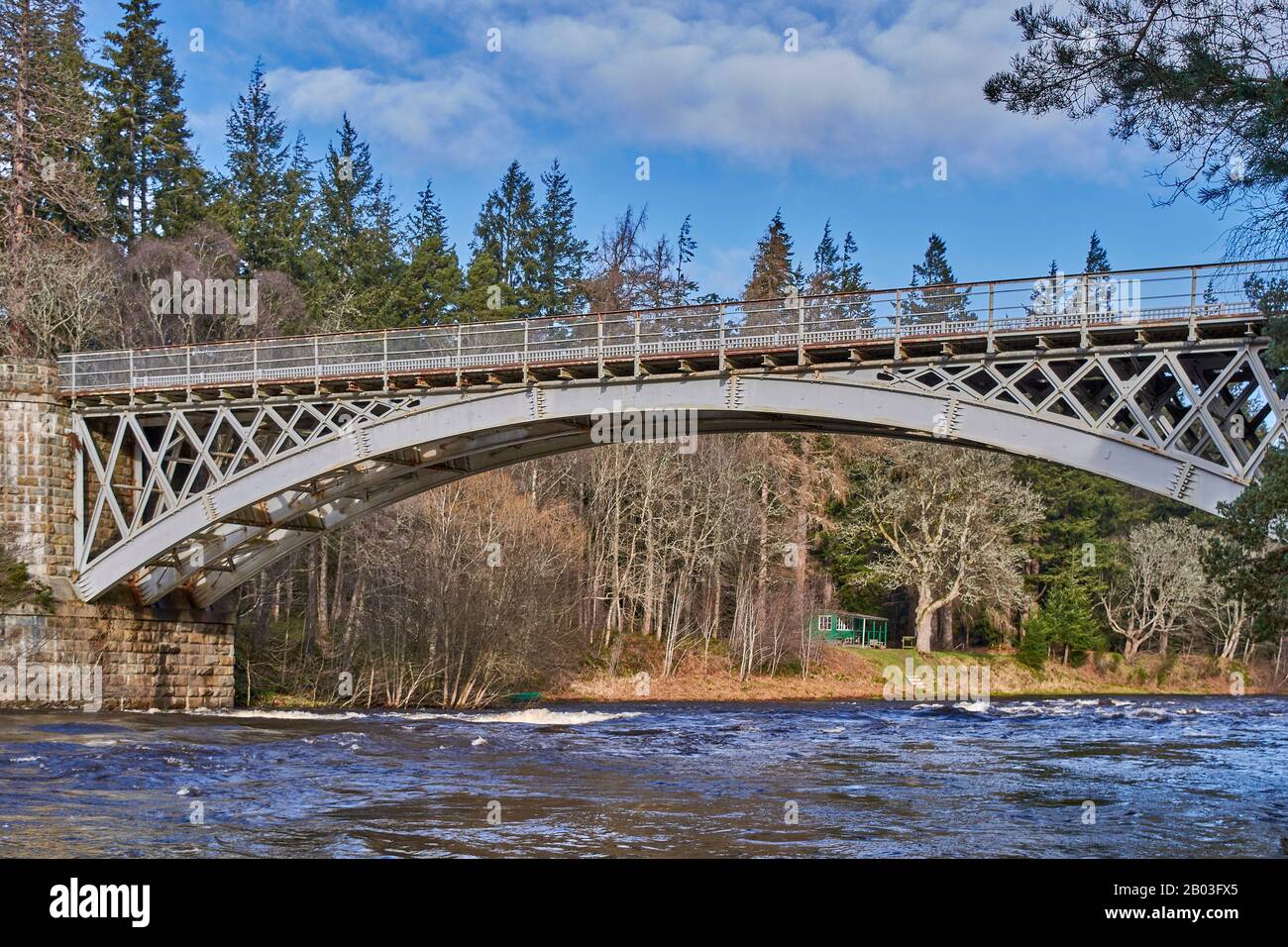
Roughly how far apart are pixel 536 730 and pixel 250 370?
1197cm

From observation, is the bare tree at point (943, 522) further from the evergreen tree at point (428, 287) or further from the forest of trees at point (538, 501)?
the evergreen tree at point (428, 287)

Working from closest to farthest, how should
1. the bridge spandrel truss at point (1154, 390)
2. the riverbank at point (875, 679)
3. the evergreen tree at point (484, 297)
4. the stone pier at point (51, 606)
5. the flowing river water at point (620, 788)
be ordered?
the flowing river water at point (620, 788), the bridge spandrel truss at point (1154, 390), the stone pier at point (51, 606), the riverbank at point (875, 679), the evergreen tree at point (484, 297)

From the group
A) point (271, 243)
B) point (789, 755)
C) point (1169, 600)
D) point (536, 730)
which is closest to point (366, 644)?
point (536, 730)

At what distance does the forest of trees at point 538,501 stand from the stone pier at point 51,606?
5089mm

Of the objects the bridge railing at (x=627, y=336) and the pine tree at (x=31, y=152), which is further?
the pine tree at (x=31, y=152)

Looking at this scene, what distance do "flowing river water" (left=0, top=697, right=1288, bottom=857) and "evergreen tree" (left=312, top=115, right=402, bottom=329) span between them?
3076 cm

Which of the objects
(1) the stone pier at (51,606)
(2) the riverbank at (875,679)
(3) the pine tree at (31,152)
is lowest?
(2) the riverbank at (875,679)

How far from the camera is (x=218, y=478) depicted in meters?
33.6

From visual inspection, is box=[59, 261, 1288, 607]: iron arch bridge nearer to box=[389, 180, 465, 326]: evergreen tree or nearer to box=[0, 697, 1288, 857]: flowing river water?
box=[0, 697, 1288, 857]: flowing river water

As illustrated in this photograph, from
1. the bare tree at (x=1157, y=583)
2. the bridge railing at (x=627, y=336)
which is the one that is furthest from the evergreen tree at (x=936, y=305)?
the bare tree at (x=1157, y=583)

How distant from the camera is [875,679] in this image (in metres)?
57.8

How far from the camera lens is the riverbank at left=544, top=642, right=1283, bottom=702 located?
5019cm

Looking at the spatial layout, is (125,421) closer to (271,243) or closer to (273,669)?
(273,669)

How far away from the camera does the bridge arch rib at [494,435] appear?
23.7m
